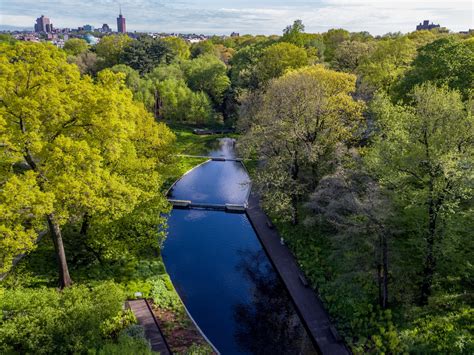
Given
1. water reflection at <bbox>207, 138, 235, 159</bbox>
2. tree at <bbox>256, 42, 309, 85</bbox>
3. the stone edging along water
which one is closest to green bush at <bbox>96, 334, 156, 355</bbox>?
the stone edging along water

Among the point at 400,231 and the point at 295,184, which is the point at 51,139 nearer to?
the point at 400,231

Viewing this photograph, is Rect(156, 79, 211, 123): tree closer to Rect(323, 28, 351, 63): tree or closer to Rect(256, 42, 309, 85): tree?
Rect(256, 42, 309, 85): tree

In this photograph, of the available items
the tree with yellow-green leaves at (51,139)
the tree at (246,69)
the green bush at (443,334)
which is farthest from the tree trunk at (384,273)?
the tree at (246,69)

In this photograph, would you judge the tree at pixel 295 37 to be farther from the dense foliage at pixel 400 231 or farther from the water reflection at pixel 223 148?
the dense foliage at pixel 400 231

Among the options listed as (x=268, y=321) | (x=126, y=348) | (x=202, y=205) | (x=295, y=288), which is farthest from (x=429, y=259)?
(x=202, y=205)

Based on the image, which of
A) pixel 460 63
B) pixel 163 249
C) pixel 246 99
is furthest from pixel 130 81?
pixel 460 63
